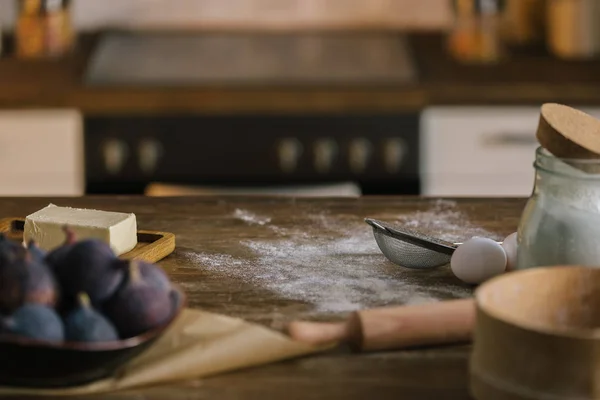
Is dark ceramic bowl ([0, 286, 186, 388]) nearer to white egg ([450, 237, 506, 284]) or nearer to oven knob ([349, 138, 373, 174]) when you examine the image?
white egg ([450, 237, 506, 284])

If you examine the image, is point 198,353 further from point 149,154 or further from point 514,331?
point 149,154

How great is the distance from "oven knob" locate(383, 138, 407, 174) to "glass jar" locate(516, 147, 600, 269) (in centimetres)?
170

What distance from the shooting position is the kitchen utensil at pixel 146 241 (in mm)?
1375

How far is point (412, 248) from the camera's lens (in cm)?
134

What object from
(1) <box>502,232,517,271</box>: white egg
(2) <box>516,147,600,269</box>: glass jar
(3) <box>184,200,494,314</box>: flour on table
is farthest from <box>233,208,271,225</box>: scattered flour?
(2) <box>516,147,600,269</box>: glass jar

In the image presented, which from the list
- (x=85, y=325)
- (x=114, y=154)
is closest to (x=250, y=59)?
(x=114, y=154)

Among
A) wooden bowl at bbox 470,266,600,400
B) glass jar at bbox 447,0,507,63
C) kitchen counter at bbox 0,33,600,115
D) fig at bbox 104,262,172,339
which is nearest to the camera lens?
wooden bowl at bbox 470,266,600,400

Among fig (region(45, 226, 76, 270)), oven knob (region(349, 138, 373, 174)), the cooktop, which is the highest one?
the cooktop

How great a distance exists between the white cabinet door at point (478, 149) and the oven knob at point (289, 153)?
1.10 feet

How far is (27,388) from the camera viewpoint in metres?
0.97

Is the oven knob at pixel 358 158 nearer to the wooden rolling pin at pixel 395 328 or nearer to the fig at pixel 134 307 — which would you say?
the wooden rolling pin at pixel 395 328

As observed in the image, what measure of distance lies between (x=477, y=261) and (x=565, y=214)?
0.44ft

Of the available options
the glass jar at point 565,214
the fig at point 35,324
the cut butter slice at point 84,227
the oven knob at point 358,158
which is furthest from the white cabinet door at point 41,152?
the fig at point 35,324

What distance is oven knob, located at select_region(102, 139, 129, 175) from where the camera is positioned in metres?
2.90
